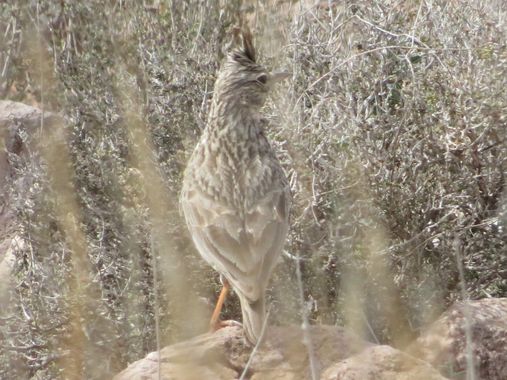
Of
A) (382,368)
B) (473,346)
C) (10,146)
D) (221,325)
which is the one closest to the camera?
(382,368)

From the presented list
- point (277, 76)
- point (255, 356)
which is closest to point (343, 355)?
point (255, 356)

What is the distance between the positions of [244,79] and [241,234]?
1.01 metres

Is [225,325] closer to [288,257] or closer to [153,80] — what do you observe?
[288,257]

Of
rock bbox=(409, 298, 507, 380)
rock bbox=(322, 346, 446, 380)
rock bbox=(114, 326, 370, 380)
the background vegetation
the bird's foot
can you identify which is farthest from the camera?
the background vegetation

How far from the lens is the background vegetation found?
18.4 ft

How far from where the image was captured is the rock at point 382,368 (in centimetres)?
423

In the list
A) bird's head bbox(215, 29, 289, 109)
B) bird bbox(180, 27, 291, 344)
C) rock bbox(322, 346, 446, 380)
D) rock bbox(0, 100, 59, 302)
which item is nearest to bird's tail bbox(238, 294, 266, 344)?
bird bbox(180, 27, 291, 344)

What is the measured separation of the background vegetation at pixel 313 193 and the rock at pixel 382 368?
1047mm

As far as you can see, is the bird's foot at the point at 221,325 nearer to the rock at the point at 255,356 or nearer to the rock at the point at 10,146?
the rock at the point at 255,356

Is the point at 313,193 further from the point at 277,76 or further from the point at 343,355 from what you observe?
the point at 343,355

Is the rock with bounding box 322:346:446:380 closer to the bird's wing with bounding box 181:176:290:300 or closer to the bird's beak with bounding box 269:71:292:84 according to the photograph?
the bird's wing with bounding box 181:176:290:300

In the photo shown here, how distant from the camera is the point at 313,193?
5.65m

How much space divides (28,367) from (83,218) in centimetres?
86

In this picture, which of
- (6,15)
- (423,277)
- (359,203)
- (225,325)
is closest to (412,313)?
(423,277)
